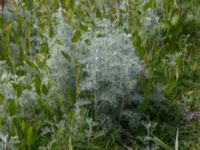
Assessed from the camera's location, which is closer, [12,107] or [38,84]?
[12,107]

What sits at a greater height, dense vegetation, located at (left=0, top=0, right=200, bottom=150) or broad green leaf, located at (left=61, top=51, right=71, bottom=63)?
broad green leaf, located at (left=61, top=51, right=71, bottom=63)

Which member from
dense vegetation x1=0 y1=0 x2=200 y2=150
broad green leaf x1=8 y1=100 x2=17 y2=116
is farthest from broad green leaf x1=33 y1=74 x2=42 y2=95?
broad green leaf x1=8 y1=100 x2=17 y2=116

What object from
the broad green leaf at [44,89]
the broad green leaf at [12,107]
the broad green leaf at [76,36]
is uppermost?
the broad green leaf at [76,36]

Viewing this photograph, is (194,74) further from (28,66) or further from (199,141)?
(28,66)


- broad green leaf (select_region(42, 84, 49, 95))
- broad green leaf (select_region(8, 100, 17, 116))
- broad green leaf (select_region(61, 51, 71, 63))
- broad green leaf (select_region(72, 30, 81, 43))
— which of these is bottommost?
broad green leaf (select_region(8, 100, 17, 116))

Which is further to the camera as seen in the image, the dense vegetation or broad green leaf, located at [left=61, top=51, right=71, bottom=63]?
broad green leaf, located at [left=61, top=51, right=71, bottom=63]

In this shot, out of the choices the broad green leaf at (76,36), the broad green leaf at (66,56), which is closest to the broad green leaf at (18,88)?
the broad green leaf at (66,56)

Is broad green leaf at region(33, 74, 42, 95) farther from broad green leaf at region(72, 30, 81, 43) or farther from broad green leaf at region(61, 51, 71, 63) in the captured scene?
broad green leaf at region(72, 30, 81, 43)

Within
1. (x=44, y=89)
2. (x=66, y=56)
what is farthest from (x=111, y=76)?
(x=44, y=89)

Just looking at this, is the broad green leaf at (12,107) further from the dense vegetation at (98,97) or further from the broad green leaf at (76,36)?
the broad green leaf at (76,36)

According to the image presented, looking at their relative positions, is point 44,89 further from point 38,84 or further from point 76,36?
point 76,36

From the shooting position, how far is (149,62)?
3150 mm

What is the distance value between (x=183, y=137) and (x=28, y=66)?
111 cm

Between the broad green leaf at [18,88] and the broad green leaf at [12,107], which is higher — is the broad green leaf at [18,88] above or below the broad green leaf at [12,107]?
above
